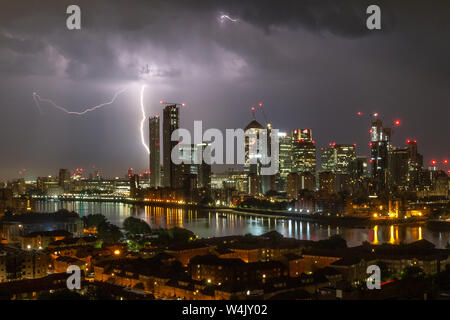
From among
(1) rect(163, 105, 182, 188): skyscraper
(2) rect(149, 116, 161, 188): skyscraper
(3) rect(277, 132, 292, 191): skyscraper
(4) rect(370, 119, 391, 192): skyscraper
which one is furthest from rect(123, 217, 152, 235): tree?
(2) rect(149, 116, 161, 188): skyscraper

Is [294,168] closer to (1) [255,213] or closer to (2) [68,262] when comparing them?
(1) [255,213]

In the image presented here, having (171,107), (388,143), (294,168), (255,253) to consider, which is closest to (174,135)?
(171,107)

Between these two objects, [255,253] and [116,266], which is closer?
[116,266]

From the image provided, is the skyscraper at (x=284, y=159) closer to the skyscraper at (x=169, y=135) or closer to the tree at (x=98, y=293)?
the skyscraper at (x=169, y=135)

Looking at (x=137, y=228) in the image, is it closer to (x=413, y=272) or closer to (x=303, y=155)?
(x=413, y=272)

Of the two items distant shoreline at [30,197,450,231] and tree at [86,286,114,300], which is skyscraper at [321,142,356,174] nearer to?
distant shoreline at [30,197,450,231]

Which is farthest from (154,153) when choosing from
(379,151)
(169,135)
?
(379,151)
